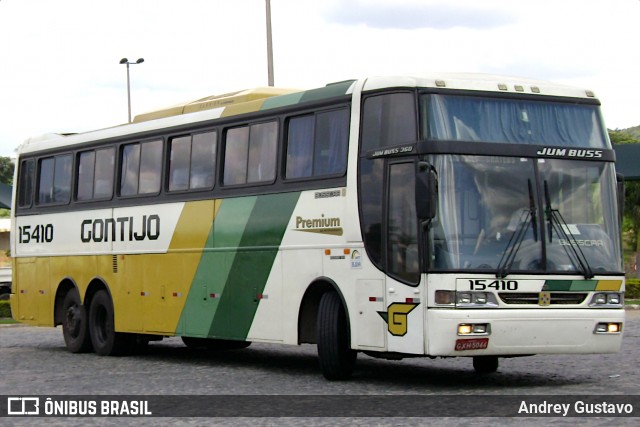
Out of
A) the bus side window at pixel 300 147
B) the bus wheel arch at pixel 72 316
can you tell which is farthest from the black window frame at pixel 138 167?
the bus side window at pixel 300 147

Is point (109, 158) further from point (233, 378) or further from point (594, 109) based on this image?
point (594, 109)

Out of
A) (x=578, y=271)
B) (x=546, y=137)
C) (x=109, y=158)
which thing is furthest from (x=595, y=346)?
(x=109, y=158)

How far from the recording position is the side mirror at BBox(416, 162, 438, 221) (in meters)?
14.4

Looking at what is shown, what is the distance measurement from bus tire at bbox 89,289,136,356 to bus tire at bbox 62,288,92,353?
181 mm

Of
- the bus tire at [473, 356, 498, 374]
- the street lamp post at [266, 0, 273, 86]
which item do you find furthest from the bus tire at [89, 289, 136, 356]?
the street lamp post at [266, 0, 273, 86]

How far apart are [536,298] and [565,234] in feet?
2.83

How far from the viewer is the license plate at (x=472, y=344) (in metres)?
14.4

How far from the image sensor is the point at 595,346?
15.0 metres

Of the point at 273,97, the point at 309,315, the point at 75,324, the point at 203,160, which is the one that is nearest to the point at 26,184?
the point at 75,324

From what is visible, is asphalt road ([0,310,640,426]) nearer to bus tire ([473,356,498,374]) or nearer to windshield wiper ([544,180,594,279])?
bus tire ([473,356,498,374])

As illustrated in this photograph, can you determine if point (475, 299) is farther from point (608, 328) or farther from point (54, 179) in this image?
point (54, 179)

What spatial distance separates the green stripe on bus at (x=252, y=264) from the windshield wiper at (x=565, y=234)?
3.41 meters

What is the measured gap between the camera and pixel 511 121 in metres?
15.5

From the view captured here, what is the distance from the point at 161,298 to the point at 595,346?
7756 millimetres
